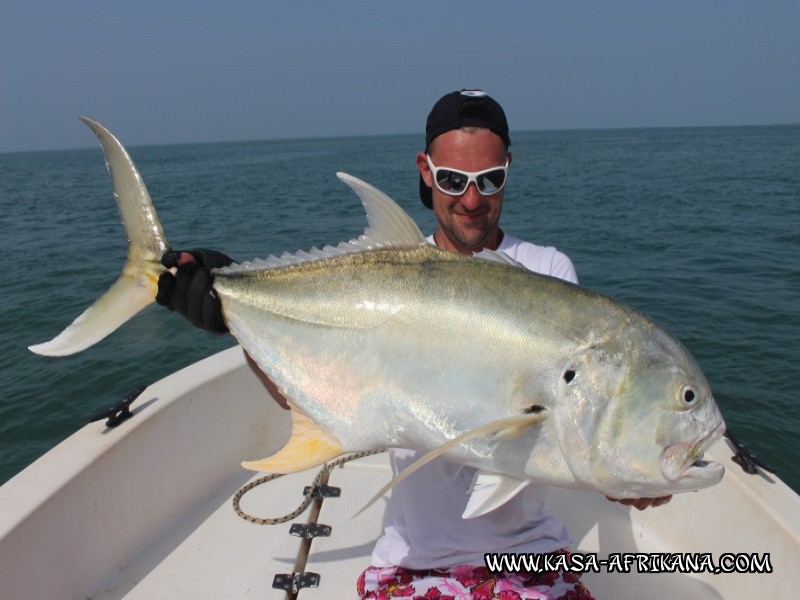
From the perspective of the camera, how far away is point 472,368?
169cm

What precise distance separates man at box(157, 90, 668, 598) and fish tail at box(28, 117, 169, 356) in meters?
0.08

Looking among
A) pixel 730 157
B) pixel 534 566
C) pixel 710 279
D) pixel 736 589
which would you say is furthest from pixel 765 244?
pixel 730 157

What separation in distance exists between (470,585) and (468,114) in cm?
179

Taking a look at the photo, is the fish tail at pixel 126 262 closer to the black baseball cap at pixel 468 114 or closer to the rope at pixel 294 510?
the black baseball cap at pixel 468 114

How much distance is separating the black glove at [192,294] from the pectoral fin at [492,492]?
1083 millimetres

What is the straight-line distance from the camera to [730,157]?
40.2m

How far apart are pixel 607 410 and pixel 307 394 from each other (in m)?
0.90

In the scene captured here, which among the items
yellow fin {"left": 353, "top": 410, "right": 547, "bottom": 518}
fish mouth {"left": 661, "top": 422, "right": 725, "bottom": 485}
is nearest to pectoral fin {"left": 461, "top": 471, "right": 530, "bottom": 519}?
yellow fin {"left": 353, "top": 410, "right": 547, "bottom": 518}

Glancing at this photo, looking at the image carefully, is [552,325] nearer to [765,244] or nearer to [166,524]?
[166,524]

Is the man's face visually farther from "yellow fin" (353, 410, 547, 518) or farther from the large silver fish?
"yellow fin" (353, 410, 547, 518)

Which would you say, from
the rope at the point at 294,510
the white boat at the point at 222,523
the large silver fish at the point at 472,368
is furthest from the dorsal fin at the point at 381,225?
the white boat at the point at 222,523

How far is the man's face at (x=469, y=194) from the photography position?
2.40 meters

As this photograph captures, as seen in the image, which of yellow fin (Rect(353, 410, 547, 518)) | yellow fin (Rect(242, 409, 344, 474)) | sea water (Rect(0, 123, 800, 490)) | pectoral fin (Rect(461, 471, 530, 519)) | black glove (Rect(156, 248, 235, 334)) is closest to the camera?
yellow fin (Rect(353, 410, 547, 518))

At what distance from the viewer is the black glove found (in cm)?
209
